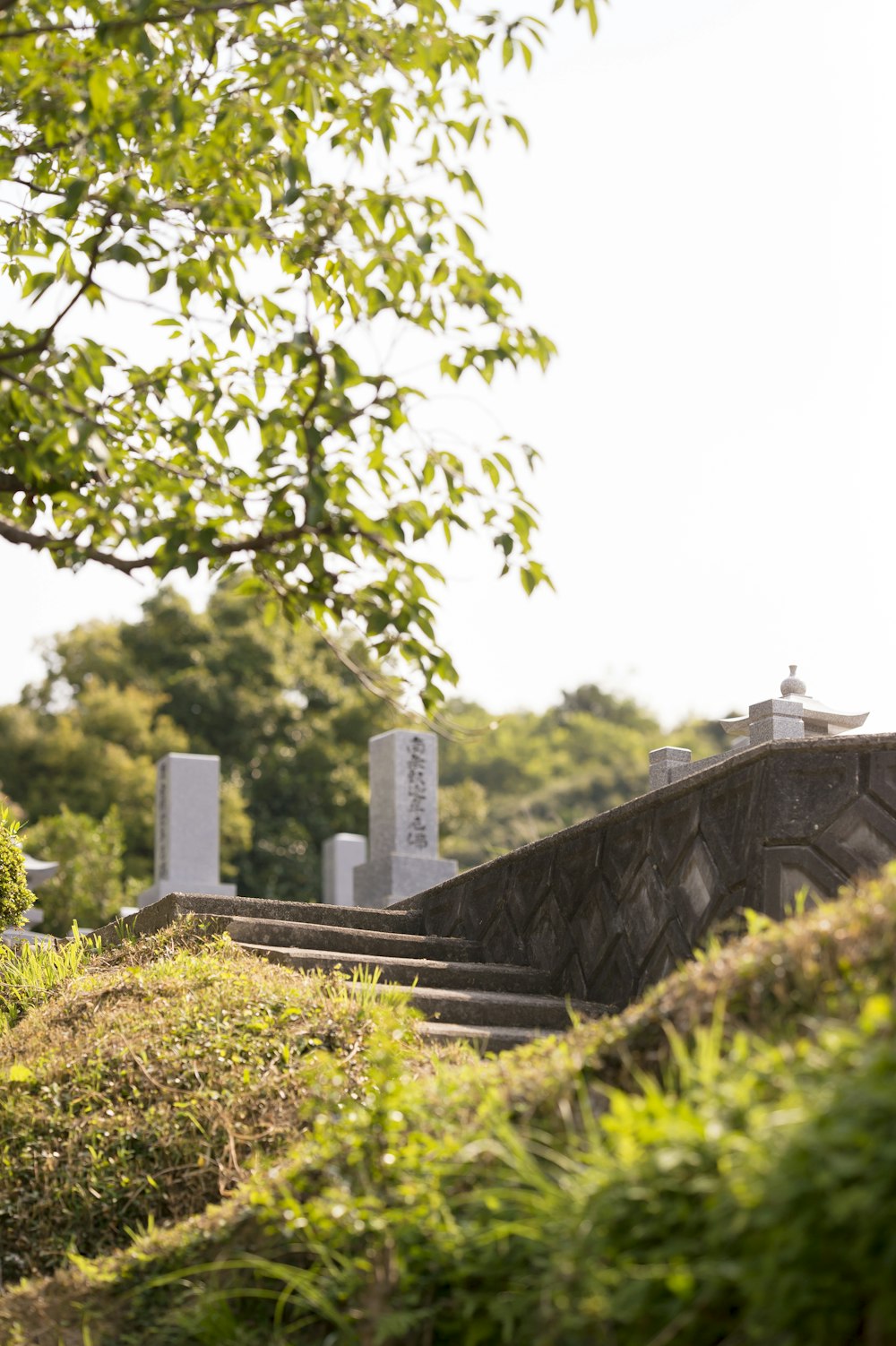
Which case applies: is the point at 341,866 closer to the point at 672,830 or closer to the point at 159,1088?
the point at 672,830

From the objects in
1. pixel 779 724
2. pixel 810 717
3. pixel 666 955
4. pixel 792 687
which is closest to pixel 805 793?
pixel 666 955

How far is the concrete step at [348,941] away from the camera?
6750 millimetres

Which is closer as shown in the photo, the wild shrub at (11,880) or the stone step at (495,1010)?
the stone step at (495,1010)

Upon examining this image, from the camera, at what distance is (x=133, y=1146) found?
15.4 feet

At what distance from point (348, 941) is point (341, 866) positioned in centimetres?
1243

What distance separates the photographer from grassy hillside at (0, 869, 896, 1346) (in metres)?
2.21

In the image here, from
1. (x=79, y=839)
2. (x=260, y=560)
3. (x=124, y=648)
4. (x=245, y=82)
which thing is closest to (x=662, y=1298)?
(x=260, y=560)

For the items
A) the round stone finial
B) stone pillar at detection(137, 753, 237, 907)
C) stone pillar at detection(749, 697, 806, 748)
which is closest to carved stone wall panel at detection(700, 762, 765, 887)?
stone pillar at detection(749, 697, 806, 748)

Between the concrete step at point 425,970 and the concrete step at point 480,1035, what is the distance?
509 mm

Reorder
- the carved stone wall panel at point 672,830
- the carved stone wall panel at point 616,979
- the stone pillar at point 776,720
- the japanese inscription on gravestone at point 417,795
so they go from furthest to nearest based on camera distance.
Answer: the japanese inscription on gravestone at point 417,795 → the stone pillar at point 776,720 → the carved stone wall panel at point 616,979 → the carved stone wall panel at point 672,830

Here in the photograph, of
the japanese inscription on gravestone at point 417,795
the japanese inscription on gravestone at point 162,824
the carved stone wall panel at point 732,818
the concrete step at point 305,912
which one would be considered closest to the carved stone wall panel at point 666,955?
the carved stone wall panel at point 732,818

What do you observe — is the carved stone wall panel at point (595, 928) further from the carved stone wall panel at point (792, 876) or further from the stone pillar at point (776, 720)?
the stone pillar at point (776, 720)

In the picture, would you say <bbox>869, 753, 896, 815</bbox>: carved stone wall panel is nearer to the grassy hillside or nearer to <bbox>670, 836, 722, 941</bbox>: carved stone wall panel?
<bbox>670, 836, 722, 941</bbox>: carved stone wall panel

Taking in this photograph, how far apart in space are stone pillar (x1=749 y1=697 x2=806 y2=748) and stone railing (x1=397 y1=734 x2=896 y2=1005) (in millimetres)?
2084
